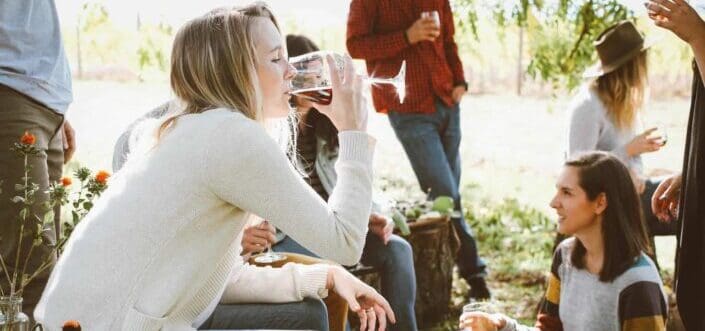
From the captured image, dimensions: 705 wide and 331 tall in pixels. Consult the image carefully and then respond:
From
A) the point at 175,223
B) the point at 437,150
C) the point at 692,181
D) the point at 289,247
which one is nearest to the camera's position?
the point at 175,223

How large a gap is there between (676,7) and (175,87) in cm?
121

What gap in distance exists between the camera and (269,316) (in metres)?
2.35

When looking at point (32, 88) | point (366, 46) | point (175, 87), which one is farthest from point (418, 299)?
point (175, 87)

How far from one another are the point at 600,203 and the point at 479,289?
1736mm

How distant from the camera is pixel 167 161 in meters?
1.96

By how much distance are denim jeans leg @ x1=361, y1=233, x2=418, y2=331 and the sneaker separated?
1.32 meters

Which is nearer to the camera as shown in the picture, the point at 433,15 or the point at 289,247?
the point at 289,247

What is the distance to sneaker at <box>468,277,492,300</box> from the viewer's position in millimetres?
4684

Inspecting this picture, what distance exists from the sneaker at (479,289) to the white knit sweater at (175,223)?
9.01ft

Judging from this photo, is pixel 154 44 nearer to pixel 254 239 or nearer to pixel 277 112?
pixel 254 239

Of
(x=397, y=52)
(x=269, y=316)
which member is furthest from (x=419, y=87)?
(x=269, y=316)

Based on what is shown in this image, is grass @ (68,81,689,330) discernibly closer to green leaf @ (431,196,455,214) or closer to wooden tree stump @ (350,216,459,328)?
wooden tree stump @ (350,216,459,328)

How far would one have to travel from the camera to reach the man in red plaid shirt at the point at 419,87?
4449mm

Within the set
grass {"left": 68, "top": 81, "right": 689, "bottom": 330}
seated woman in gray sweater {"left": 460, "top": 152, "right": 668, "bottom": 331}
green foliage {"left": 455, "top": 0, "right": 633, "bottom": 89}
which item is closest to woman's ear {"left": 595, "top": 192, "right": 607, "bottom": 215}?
seated woman in gray sweater {"left": 460, "top": 152, "right": 668, "bottom": 331}
